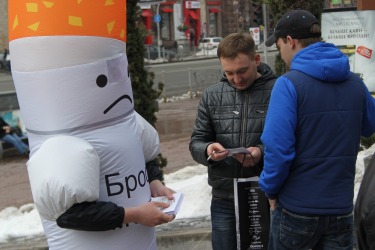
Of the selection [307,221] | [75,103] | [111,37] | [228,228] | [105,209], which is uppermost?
[111,37]

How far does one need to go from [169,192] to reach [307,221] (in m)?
0.71

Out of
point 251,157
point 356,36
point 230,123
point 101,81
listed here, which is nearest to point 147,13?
point 356,36

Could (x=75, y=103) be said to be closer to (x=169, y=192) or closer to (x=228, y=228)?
(x=169, y=192)

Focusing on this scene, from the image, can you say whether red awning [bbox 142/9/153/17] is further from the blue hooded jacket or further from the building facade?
the blue hooded jacket

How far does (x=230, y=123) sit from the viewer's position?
3.39m

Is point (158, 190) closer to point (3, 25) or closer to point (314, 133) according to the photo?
point (314, 133)

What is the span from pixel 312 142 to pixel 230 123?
2.18ft

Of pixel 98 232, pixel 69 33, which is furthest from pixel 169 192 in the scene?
pixel 69 33

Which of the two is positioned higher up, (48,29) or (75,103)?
(48,29)

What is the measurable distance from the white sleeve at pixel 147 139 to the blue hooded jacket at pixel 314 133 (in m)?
0.60

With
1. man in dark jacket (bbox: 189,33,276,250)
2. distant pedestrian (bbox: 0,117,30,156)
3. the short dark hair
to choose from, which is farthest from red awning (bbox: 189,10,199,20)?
the short dark hair

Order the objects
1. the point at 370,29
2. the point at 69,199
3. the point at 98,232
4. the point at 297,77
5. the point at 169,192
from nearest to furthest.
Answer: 1. the point at 69,199
2. the point at 98,232
3. the point at 297,77
4. the point at 169,192
5. the point at 370,29

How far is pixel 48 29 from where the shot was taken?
2570 millimetres

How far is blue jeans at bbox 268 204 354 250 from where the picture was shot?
9.39 ft
